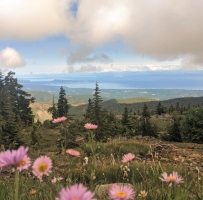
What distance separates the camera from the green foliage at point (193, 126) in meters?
27.7

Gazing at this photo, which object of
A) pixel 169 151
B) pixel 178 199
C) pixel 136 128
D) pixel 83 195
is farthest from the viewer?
pixel 136 128

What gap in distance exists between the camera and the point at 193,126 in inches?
1118

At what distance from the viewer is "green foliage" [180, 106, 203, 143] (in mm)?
27672

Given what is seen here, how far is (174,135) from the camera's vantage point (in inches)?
1507

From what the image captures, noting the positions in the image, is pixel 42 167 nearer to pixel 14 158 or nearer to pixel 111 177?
pixel 14 158

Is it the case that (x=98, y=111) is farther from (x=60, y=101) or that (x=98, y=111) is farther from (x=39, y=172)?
(x=39, y=172)

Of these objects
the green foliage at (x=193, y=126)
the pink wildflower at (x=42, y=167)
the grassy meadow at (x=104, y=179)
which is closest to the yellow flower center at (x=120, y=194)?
the pink wildflower at (x=42, y=167)

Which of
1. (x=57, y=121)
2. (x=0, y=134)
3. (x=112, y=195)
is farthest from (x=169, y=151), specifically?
(x=0, y=134)

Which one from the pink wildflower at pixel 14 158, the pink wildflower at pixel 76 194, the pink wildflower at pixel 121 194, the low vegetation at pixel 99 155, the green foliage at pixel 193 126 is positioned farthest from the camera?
the green foliage at pixel 193 126

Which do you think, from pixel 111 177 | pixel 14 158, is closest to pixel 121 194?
pixel 14 158

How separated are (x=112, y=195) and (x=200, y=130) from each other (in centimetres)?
2886

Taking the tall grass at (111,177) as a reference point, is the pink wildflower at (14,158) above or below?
above

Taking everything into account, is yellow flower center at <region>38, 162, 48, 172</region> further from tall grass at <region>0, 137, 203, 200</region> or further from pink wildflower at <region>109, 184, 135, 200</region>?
pink wildflower at <region>109, 184, 135, 200</region>

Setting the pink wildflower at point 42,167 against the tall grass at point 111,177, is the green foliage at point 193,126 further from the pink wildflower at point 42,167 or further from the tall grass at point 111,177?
the pink wildflower at point 42,167
